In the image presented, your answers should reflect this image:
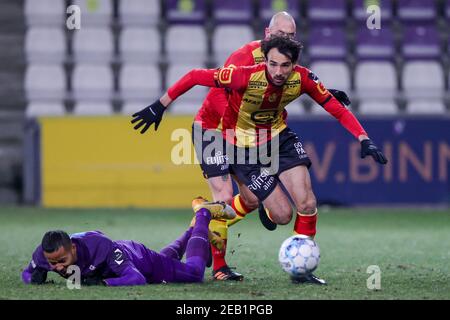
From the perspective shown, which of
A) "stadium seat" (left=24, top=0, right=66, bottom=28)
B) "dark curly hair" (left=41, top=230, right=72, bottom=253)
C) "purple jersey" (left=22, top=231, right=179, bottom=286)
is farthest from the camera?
"stadium seat" (left=24, top=0, right=66, bottom=28)

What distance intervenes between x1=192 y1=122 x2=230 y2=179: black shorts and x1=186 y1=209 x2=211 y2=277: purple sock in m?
0.61

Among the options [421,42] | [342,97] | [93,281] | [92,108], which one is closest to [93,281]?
[93,281]

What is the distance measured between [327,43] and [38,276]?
8.80 metres

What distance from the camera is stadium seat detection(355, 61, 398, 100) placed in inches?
547

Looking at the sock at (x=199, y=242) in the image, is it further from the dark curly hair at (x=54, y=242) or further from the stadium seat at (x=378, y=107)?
the stadium seat at (x=378, y=107)

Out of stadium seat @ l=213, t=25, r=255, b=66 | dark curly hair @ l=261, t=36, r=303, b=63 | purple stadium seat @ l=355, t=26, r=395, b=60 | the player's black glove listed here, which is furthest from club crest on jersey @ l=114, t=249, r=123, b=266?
purple stadium seat @ l=355, t=26, r=395, b=60

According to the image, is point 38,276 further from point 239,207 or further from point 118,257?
point 239,207

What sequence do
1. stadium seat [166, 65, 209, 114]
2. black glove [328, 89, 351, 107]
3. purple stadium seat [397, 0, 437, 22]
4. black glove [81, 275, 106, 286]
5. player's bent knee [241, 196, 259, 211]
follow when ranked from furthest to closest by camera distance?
purple stadium seat [397, 0, 437, 22] < stadium seat [166, 65, 209, 114] < player's bent knee [241, 196, 259, 211] < black glove [328, 89, 351, 107] < black glove [81, 275, 106, 286]

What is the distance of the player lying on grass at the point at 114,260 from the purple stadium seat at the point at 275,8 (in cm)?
805

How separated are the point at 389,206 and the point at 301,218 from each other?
260 inches

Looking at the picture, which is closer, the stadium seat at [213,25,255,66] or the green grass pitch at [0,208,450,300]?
the green grass pitch at [0,208,450,300]

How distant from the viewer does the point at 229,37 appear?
13953 millimetres

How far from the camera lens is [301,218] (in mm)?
Answer: 6496

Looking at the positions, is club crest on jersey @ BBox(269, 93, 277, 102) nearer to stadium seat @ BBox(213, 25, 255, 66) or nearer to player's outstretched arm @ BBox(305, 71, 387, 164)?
player's outstretched arm @ BBox(305, 71, 387, 164)
